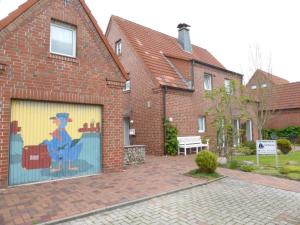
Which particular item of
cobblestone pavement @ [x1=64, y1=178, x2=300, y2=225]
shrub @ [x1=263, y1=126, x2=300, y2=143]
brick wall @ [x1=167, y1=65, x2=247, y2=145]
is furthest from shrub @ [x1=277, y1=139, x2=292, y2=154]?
cobblestone pavement @ [x1=64, y1=178, x2=300, y2=225]

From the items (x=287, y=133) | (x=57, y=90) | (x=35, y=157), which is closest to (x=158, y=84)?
(x=57, y=90)

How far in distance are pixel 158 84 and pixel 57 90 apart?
7.57 m

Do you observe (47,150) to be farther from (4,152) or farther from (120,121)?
(120,121)

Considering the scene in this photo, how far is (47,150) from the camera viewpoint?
808cm

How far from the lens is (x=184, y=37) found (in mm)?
22078

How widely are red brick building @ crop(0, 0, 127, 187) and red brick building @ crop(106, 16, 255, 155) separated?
17.5 ft

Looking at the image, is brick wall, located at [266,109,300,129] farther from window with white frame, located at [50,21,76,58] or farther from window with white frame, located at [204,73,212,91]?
window with white frame, located at [50,21,76,58]

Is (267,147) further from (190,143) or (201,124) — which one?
(201,124)

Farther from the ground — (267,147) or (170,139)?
(170,139)

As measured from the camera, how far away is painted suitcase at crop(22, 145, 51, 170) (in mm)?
7621

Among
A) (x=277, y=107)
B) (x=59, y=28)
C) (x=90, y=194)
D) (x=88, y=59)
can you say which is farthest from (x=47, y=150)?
(x=277, y=107)

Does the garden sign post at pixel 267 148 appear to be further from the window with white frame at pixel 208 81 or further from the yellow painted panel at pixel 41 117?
the window with white frame at pixel 208 81

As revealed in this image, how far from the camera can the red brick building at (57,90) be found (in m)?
7.39

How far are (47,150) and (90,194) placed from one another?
2.50 metres
